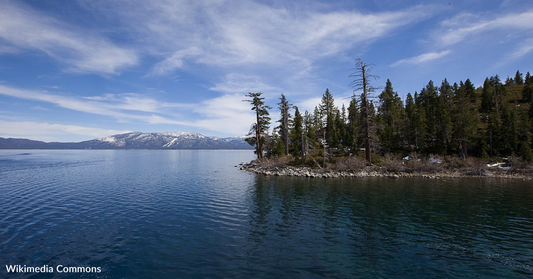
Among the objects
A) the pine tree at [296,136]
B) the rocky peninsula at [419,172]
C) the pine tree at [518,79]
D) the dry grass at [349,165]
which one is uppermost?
the pine tree at [518,79]

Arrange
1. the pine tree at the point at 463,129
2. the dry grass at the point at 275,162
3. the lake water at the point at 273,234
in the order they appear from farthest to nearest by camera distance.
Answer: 1. the dry grass at the point at 275,162
2. the pine tree at the point at 463,129
3. the lake water at the point at 273,234

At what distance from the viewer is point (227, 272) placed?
33.5ft

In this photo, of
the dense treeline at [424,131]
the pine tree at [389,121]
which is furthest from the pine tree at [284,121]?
the pine tree at [389,121]

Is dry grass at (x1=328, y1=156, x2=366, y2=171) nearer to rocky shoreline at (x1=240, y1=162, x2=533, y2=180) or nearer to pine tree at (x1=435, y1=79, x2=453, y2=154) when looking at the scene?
rocky shoreline at (x1=240, y1=162, x2=533, y2=180)

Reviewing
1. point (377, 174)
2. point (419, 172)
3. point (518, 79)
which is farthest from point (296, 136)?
point (518, 79)

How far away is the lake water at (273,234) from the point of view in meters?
10.6

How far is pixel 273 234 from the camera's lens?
14.8 m

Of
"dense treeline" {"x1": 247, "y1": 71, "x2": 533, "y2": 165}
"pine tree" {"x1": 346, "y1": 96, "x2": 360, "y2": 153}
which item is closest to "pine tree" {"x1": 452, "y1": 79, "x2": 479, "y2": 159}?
"dense treeline" {"x1": 247, "y1": 71, "x2": 533, "y2": 165}

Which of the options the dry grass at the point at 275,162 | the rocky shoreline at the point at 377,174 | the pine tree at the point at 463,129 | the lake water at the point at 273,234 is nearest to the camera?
the lake water at the point at 273,234

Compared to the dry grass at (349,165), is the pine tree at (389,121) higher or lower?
higher

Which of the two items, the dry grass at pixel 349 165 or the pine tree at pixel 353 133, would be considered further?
the pine tree at pixel 353 133

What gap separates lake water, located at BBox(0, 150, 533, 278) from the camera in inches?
419

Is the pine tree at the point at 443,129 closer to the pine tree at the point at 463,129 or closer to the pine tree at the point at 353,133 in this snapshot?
the pine tree at the point at 463,129

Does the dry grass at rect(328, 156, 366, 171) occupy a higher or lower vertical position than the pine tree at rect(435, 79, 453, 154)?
lower
